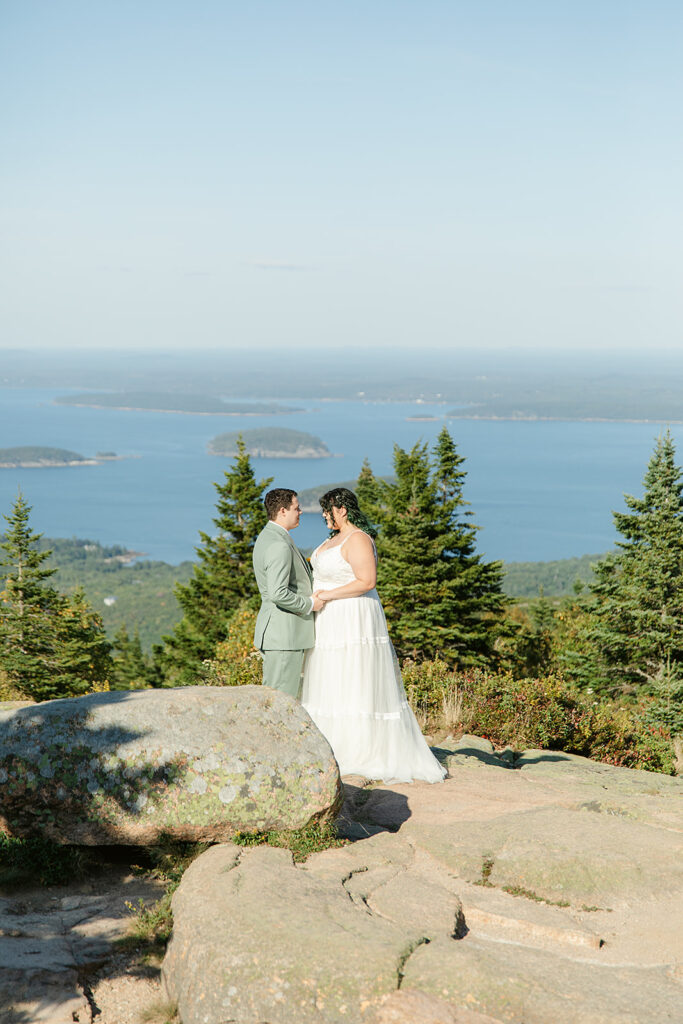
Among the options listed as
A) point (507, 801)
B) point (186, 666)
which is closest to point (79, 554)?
point (186, 666)

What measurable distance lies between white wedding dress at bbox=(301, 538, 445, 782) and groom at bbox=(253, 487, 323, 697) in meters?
0.27

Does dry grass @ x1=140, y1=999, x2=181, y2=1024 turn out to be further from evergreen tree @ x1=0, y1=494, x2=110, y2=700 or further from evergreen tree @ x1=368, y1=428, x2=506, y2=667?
evergreen tree @ x1=0, y1=494, x2=110, y2=700

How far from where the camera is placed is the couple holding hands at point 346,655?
24.1 ft

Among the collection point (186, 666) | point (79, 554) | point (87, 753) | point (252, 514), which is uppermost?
point (87, 753)

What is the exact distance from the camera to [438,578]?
32.4 m

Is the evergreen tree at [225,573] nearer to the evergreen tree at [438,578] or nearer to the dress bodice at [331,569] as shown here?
the evergreen tree at [438,578]

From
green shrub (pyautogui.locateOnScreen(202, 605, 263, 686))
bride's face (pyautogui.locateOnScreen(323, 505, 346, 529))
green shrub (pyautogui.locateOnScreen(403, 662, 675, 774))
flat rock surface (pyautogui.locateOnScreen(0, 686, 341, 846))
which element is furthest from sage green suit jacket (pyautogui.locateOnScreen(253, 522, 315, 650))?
green shrub (pyautogui.locateOnScreen(403, 662, 675, 774))

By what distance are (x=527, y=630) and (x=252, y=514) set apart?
50.4ft

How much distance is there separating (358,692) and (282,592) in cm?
139

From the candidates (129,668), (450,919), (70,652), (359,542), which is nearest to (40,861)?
(450,919)

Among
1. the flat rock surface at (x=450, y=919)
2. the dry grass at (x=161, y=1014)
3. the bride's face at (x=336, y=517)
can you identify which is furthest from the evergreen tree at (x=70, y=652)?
the dry grass at (x=161, y=1014)

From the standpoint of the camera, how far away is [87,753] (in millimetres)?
5594

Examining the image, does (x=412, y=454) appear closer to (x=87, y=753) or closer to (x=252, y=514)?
(x=252, y=514)

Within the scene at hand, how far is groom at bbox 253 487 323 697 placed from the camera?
7.00 metres
